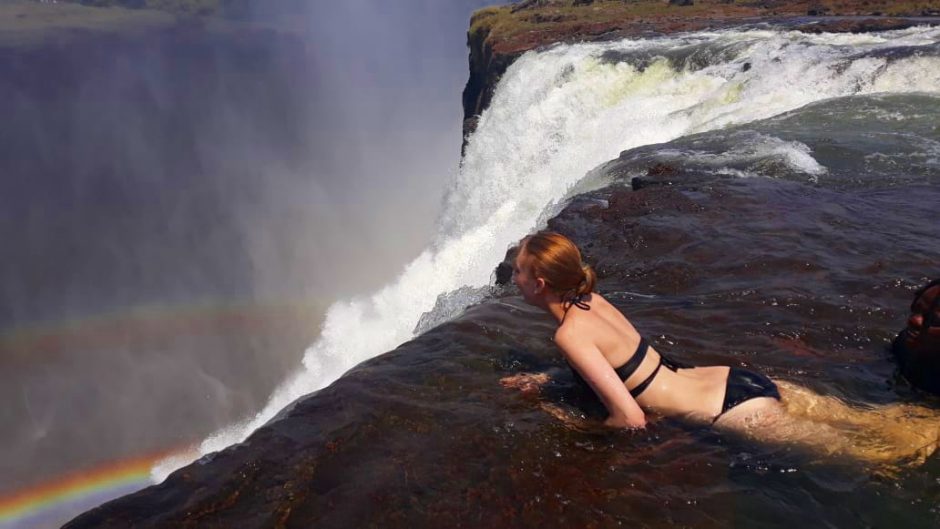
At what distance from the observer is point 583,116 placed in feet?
61.4

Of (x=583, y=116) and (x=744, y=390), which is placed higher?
(x=583, y=116)

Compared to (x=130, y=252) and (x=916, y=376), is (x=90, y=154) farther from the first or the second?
(x=916, y=376)

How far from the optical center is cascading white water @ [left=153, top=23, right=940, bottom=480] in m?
13.0

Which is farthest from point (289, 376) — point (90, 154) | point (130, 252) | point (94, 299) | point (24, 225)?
point (90, 154)

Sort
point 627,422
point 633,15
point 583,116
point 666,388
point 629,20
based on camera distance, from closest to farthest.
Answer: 1. point 627,422
2. point 666,388
3. point 583,116
4. point 629,20
5. point 633,15

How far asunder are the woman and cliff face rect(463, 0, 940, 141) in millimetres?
22469

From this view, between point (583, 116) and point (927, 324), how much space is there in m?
16.1

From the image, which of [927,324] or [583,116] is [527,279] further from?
[583,116]

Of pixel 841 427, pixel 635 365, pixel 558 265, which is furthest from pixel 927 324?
pixel 558 265

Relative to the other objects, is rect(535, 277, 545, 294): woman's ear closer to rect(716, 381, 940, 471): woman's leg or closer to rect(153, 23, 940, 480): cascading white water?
rect(716, 381, 940, 471): woman's leg

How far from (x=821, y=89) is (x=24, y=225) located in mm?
74540

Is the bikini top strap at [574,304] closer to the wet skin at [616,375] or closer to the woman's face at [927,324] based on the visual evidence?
the wet skin at [616,375]

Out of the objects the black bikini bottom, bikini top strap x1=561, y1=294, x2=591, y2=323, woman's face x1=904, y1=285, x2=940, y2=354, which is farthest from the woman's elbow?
woman's face x1=904, y1=285, x2=940, y2=354

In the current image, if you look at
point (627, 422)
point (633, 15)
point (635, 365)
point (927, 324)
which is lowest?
point (927, 324)
